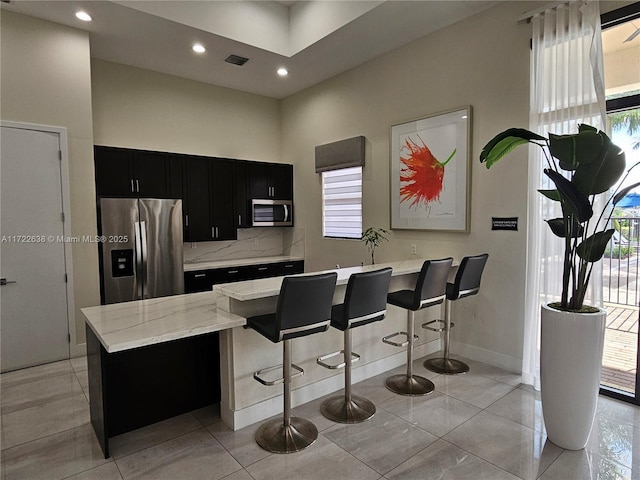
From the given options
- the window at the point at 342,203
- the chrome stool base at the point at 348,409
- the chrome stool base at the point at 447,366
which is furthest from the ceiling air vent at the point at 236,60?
the chrome stool base at the point at 447,366

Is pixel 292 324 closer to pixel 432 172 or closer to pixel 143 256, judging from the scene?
pixel 432 172

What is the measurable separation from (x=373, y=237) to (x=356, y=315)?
213 cm

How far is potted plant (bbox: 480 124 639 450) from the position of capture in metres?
2.20

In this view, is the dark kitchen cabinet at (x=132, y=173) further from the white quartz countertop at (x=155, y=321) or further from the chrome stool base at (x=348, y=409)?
the chrome stool base at (x=348, y=409)

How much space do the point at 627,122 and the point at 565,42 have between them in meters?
0.81

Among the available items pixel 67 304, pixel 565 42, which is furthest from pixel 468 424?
pixel 67 304

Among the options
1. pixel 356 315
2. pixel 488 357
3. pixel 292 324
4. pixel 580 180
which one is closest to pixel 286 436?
pixel 292 324

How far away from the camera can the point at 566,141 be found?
84.0 inches

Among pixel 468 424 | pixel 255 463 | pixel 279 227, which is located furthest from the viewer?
pixel 279 227

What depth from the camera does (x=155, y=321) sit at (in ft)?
7.91

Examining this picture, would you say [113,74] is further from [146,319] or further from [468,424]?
[468,424]

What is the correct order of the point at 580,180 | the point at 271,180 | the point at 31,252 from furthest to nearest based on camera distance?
the point at 271,180
the point at 31,252
the point at 580,180

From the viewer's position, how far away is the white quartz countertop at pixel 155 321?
2.10m

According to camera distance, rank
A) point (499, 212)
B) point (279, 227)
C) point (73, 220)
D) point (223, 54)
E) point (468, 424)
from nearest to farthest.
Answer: point (468, 424)
point (499, 212)
point (73, 220)
point (223, 54)
point (279, 227)
